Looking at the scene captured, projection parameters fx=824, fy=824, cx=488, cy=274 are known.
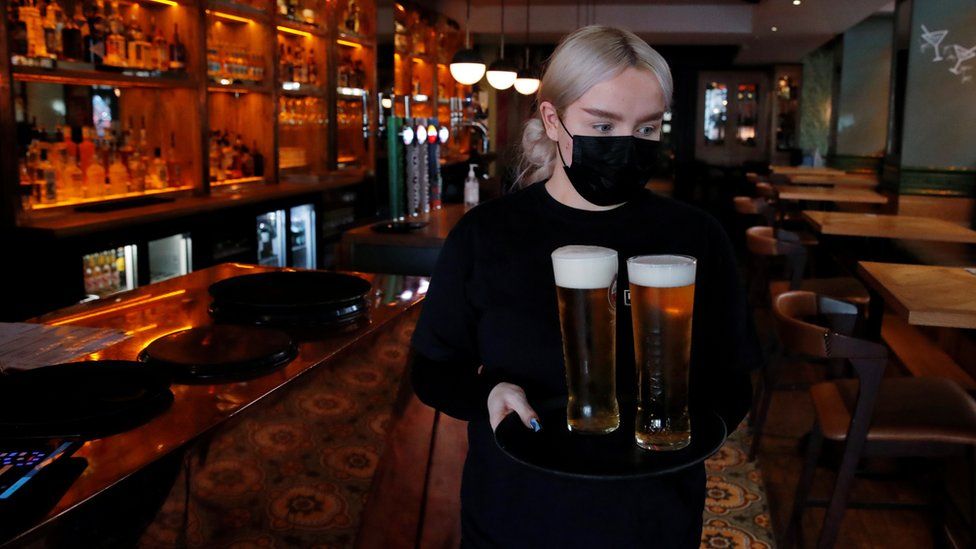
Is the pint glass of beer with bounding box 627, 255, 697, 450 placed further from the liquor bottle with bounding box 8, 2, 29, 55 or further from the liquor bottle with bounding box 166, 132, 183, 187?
the liquor bottle with bounding box 166, 132, 183, 187

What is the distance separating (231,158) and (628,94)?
4.96 meters

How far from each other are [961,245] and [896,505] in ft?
13.6

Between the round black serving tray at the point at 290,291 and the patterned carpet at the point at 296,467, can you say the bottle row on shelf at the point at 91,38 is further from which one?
the patterned carpet at the point at 296,467

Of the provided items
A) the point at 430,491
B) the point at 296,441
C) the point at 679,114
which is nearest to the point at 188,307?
the point at 296,441

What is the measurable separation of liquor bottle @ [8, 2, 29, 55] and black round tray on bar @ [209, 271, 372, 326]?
254 cm

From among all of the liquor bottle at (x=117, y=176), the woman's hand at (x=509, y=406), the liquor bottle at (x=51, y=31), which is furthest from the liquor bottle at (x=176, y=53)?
the woman's hand at (x=509, y=406)

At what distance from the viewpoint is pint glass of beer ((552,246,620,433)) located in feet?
3.46

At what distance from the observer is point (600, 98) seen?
1.24 meters

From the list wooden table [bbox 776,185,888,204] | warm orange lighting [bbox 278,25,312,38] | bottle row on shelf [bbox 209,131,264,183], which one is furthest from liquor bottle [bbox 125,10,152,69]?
wooden table [bbox 776,185,888,204]

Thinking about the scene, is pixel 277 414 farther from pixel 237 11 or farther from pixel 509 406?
pixel 237 11

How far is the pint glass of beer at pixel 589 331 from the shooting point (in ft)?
3.46

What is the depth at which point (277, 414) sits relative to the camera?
1433 millimetres

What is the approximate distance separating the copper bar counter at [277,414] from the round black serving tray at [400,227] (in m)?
1.23

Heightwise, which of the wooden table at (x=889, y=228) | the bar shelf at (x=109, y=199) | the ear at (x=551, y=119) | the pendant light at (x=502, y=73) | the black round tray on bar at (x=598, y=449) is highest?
the pendant light at (x=502, y=73)
